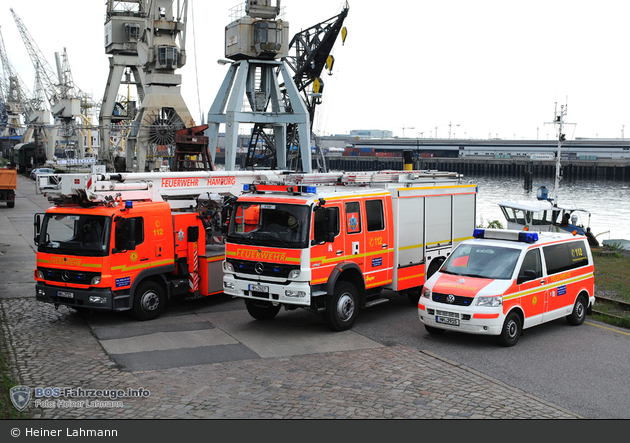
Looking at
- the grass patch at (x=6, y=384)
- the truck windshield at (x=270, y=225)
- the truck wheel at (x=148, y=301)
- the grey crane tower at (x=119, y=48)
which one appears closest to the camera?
the grass patch at (x=6, y=384)

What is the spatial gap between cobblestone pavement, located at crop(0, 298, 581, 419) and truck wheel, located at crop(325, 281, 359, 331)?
3.93ft

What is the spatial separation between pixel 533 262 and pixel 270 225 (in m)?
5.08

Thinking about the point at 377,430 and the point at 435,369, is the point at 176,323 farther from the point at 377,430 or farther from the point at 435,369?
the point at 377,430

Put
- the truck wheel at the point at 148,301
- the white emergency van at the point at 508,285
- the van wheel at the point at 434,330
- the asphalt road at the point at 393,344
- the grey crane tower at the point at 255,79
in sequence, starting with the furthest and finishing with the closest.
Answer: the grey crane tower at the point at 255,79
the truck wheel at the point at 148,301
the van wheel at the point at 434,330
the white emergency van at the point at 508,285
the asphalt road at the point at 393,344

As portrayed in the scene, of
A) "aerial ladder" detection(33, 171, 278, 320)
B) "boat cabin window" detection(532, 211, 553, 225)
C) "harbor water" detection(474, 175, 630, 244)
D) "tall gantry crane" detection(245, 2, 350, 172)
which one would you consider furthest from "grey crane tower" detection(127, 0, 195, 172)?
"aerial ladder" detection(33, 171, 278, 320)

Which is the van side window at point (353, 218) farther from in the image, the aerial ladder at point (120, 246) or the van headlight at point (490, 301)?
the van headlight at point (490, 301)

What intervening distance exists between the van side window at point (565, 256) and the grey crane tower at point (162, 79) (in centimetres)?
4341

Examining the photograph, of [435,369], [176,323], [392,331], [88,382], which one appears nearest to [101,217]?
[176,323]

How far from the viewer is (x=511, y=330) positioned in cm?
Answer: 1091

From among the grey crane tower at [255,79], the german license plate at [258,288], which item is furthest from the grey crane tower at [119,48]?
the german license plate at [258,288]

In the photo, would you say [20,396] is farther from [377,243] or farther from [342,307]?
[377,243]

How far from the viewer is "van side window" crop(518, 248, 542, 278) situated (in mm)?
11250

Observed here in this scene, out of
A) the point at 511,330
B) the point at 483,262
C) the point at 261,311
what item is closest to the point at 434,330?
the point at 511,330

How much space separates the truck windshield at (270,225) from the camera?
11.1 m
